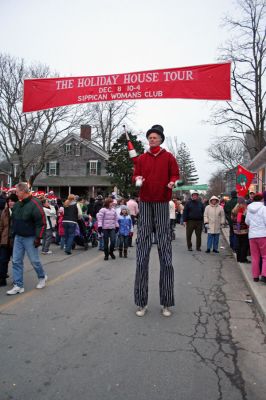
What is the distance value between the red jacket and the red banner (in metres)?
3.47

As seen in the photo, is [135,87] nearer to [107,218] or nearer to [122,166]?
[107,218]

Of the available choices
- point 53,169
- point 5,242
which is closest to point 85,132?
point 53,169

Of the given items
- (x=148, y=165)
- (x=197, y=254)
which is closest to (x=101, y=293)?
(x=148, y=165)

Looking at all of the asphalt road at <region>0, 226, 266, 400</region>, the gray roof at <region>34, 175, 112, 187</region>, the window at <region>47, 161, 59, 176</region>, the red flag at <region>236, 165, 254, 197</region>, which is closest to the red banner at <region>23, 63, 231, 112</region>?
the asphalt road at <region>0, 226, 266, 400</region>

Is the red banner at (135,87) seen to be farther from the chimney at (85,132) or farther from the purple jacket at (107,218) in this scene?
the chimney at (85,132)

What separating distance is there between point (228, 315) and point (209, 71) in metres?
4.98

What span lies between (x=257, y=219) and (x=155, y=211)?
2835 mm

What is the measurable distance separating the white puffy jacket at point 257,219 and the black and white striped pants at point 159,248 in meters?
2.65

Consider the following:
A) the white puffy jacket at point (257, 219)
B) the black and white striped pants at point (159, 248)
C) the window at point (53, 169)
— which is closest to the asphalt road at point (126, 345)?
the black and white striped pants at point (159, 248)

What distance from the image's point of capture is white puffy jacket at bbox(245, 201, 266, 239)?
21.0 feet

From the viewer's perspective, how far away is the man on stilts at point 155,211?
14.5 ft

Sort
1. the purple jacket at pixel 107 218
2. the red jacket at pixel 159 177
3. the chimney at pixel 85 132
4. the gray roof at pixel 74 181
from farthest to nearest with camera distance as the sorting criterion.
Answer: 1. the gray roof at pixel 74 181
2. the chimney at pixel 85 132
3. the purple jacket at pixel 107 218
4. the red jacket at pixel 159 177

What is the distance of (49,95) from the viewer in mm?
8305

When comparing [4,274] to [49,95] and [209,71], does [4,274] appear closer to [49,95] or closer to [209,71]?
[49,95]
